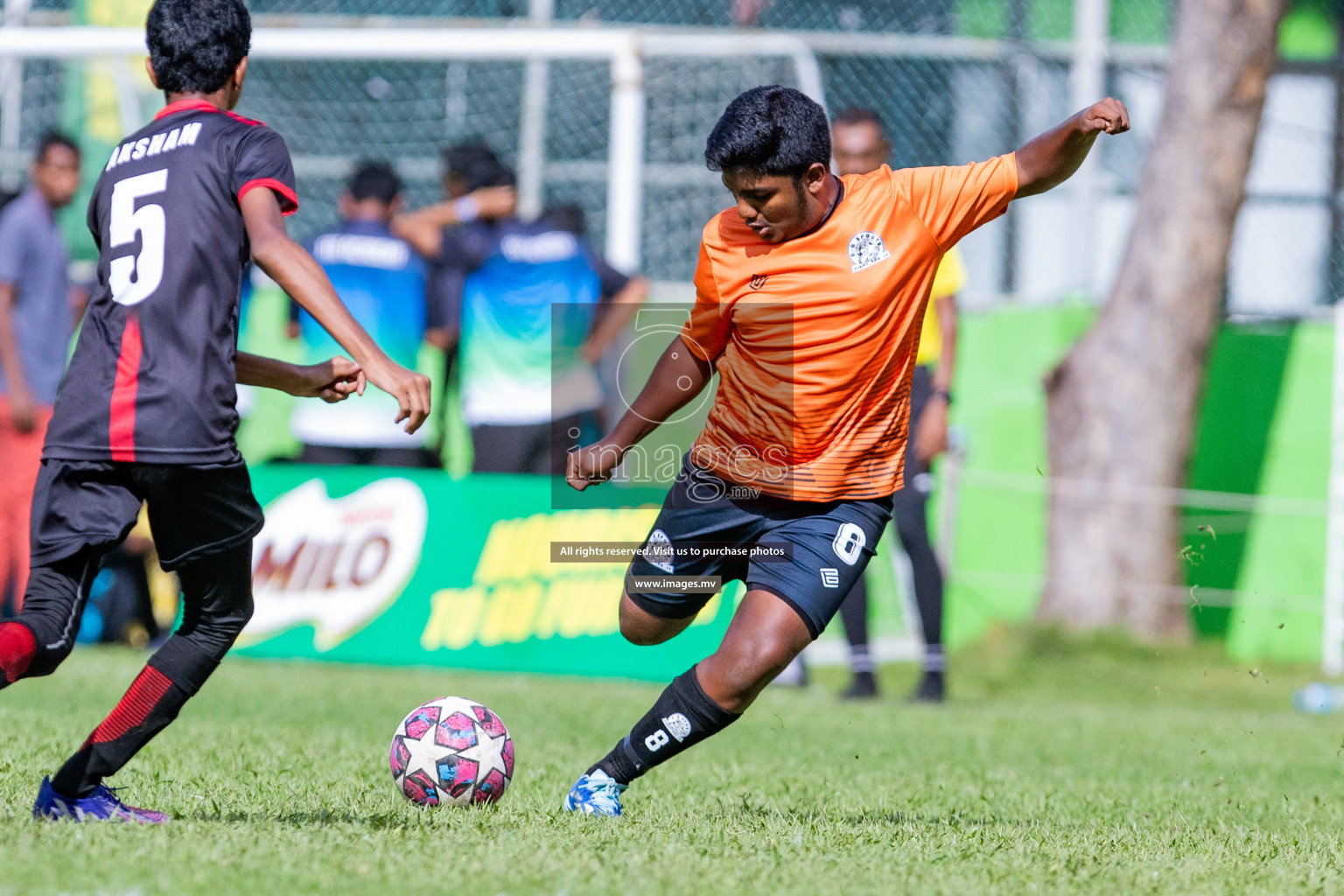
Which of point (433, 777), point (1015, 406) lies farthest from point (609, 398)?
point (433, 777)

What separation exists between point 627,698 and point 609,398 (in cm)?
359

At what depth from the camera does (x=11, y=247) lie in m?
8.89

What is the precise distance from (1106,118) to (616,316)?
18.4 ft

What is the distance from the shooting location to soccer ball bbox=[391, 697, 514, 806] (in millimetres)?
4590

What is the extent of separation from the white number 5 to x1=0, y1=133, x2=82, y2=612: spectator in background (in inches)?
201

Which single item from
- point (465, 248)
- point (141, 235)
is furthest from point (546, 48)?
point (141, 235)

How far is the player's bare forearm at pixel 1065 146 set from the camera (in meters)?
4.36

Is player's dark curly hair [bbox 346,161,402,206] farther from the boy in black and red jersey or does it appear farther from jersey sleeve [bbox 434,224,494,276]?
the boy in black and red jersey

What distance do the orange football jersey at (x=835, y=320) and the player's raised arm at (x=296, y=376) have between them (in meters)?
1.08

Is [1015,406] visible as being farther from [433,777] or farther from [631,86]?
[433,777]

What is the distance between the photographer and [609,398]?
11164mm

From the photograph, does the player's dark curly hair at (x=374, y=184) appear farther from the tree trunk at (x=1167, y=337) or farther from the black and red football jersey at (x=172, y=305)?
the black and red football jersey at (x=172, y=305)

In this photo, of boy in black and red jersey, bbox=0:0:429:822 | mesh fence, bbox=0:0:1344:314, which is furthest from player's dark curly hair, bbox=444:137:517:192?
boy in black and red jersey, bbox=0:0:429:822

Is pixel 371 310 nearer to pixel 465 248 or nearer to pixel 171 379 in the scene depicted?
pixel 465 248
